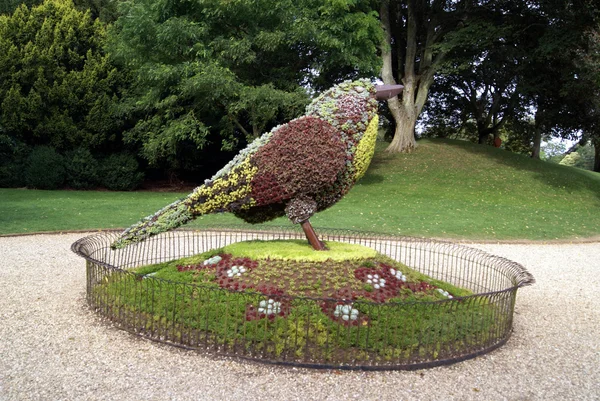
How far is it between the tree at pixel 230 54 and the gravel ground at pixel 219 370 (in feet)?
44.7

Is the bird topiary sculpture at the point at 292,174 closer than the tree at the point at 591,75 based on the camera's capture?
Yes

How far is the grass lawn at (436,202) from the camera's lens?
15195 millimetres

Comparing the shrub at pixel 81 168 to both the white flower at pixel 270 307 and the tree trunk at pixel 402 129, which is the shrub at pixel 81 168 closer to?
the tree trunk at pixel 402 129

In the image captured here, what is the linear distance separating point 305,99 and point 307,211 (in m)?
14.2

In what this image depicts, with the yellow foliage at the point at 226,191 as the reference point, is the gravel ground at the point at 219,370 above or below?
below

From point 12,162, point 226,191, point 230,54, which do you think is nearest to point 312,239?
point 226,191

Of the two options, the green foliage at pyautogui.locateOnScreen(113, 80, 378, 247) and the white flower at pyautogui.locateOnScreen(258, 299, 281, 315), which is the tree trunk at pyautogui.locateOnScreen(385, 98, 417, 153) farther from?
the white flower at pyautogui.locateOnScreen(258, 299, 281, 315)

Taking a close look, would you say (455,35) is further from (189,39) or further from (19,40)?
(19,40)

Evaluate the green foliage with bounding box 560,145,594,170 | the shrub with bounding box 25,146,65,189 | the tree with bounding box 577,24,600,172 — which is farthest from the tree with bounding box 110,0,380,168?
the green foliage with bounding box 560,145,594,170

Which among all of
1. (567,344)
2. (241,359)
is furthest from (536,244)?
(241,359)

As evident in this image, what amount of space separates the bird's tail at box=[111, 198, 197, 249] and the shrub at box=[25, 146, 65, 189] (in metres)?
19.2

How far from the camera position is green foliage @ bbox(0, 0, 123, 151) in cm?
2397

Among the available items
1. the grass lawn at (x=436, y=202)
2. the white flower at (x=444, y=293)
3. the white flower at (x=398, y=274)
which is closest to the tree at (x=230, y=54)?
the grass lawn at (x=436, y=202)

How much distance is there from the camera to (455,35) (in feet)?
84.5
